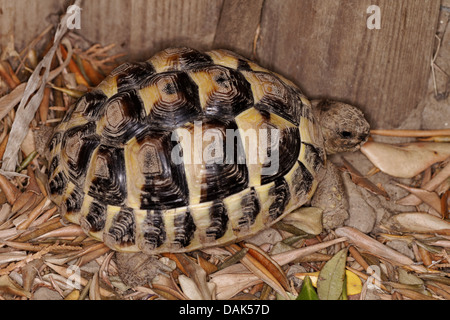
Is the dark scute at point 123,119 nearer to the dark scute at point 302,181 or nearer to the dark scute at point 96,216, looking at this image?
the dark scute at point 96,216

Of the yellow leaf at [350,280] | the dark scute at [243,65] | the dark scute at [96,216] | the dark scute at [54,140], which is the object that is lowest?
the yellow leaf at [350,280]

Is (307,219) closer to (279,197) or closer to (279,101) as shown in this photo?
(279,197)

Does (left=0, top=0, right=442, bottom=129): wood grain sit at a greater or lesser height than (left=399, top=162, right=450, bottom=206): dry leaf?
greater

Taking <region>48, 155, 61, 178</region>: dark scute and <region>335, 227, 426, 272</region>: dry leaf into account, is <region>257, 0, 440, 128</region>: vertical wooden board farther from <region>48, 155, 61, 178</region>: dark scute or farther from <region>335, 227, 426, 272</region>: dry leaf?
<region>48, 155, 61, 178</region>: dark scute

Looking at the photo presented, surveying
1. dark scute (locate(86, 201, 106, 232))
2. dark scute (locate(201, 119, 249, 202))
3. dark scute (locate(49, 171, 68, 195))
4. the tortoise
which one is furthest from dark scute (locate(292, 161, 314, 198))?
dark scute (locate(49, 171, 68, 195))

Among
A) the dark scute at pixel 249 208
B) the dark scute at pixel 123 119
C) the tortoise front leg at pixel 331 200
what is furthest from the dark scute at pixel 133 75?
the tortoise front leg at pixel 331 200

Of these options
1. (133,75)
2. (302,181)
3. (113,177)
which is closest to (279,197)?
(302,181)
